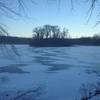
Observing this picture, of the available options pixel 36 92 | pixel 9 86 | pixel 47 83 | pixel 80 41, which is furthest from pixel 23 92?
pixel 80 41

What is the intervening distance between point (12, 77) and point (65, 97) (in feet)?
15.7

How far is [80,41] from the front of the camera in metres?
63.7

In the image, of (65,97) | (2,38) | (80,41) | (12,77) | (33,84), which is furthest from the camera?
(80,41)

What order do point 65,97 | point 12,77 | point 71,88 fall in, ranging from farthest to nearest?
point 12,77 → point 71,88 → point 65,97

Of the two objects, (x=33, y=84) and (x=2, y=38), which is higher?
(x=2, y=38)

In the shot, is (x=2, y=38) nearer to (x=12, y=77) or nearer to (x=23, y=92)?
(x=23, y=92)

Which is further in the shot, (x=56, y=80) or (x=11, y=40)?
(x=56, y=80)

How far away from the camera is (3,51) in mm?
2988

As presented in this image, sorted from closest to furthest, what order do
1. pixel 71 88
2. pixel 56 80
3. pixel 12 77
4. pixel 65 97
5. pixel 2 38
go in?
pixel 2 38
pixel 65 97
pixel 71 88
pixel 56 80
pixel 12 77

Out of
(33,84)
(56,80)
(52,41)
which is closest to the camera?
(33,84)

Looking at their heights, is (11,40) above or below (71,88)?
above

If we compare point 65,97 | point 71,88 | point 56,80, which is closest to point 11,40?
point 65,97

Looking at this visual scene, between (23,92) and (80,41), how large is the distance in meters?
55.3

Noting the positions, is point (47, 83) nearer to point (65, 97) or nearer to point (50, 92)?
point (50, 92)
